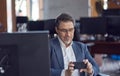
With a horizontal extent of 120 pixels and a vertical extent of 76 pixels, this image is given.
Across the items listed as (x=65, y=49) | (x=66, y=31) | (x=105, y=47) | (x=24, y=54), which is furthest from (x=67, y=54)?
(x=105, y=47)

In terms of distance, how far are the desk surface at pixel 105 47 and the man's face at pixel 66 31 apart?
14.0ft

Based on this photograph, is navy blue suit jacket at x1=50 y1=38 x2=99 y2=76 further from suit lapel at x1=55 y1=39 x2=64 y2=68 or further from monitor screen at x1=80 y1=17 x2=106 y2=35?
monitor screen at x1=80 y1=17 x2=106 y2=35

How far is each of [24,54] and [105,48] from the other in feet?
17.8

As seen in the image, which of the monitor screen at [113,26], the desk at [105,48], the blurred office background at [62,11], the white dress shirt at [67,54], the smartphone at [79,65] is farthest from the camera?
the monitor screen at [113,26]

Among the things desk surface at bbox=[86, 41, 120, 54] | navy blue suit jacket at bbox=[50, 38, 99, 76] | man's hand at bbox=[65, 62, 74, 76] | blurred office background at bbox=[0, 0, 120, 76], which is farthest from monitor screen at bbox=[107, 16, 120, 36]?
man's hand at bbox=[65, 62, 74, 76]

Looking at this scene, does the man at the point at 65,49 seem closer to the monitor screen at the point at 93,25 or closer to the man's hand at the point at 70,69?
the man's hand at the point at 70,69

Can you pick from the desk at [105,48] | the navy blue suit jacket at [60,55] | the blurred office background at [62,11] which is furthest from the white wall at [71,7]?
the navy blue suit jacket at [60,55]

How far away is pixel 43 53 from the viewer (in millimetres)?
1552

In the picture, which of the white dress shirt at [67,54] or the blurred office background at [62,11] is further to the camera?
the blurred office background at [62,11]

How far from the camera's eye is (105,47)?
22.4 feet

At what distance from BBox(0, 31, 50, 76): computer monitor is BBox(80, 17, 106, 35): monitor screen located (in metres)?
5.45

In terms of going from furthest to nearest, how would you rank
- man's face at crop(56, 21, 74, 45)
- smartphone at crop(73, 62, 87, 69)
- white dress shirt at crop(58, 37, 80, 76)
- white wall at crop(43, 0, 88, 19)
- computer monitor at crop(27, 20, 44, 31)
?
white wall at crop(43, 0, 88, 19), computer monitor at crop(27, 20, 44, 31), white dress shirt at crop(58, 37, 80, 76), man's face at crop(56, 21, 74, 45), smartphone at crop(73, 62, 87, 69)

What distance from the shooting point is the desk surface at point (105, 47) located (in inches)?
265

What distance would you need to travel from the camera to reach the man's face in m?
2.39
